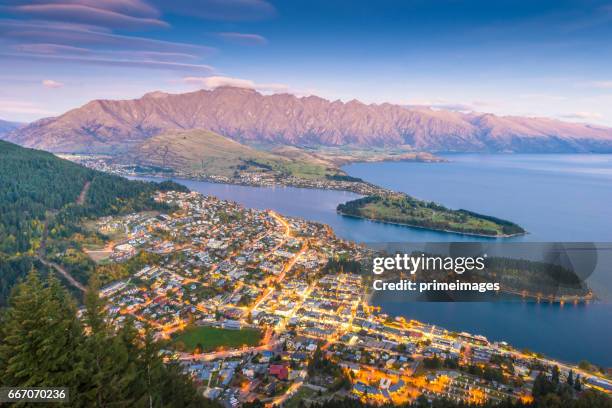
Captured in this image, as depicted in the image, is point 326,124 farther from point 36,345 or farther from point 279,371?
point 36,345

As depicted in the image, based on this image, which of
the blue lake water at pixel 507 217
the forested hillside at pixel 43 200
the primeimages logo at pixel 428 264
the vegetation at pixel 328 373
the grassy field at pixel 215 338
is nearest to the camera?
the primeimages logo at pixel 428 264

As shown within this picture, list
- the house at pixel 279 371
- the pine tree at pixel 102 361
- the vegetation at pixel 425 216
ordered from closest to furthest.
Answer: the pine tree at pixel 102 361 → the house at pixel 279 371 → the vegetation at pixel 425 216

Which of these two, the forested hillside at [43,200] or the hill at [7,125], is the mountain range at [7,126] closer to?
the hill at [7,125]

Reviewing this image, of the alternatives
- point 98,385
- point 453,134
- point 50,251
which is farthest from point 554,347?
point 453,134

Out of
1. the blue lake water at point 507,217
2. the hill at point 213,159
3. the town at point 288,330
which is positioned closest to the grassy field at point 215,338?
the town at point 288,330

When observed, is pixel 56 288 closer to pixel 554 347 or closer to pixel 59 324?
pixel 59 324

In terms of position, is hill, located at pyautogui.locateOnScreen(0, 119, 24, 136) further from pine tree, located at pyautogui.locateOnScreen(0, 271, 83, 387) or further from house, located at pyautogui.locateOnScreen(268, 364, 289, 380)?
pine tree, located at pyautogui.locateOnScreen(0, 271, 83, 387)

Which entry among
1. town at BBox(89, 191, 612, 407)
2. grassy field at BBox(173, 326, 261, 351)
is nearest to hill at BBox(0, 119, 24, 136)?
town at BBox(89, 191, 612, 407)

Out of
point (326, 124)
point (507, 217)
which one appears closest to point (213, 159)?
point (507, 217)
